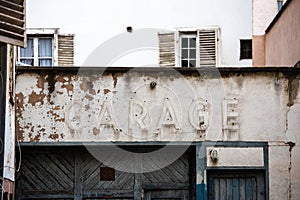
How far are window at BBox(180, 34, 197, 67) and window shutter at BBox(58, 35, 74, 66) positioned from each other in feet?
9.49

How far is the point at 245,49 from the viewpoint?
20156mm

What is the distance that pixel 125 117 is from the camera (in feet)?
45.7

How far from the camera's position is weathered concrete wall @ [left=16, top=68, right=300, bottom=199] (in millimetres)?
13828

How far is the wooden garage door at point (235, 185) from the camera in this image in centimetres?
1402

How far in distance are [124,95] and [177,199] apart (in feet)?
7.41

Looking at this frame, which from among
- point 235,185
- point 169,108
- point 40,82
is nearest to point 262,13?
point 169,108

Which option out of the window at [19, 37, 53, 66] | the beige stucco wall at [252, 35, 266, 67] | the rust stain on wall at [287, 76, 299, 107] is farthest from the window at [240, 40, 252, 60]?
the rust stain on wall at [287, 76, 299, 107]

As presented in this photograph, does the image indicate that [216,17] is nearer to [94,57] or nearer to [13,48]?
[94,57]

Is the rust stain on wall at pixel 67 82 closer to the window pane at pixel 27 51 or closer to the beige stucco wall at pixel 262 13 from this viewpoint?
the window pane at pixel 27 51

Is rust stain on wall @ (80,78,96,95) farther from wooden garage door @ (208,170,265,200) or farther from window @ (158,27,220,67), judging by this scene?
window @ (158,27,220,67)

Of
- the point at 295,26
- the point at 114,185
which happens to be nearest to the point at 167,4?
the point at 295,26

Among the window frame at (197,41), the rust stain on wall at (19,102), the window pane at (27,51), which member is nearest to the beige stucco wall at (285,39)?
the window frame at (197,41)

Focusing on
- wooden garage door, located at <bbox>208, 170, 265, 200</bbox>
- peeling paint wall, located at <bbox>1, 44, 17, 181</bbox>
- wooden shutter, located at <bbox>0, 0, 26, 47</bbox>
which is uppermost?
wooden shutter, located at <bbox>0, 0, 26, 47</bbox>

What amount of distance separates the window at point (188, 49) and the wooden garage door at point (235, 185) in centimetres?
574
